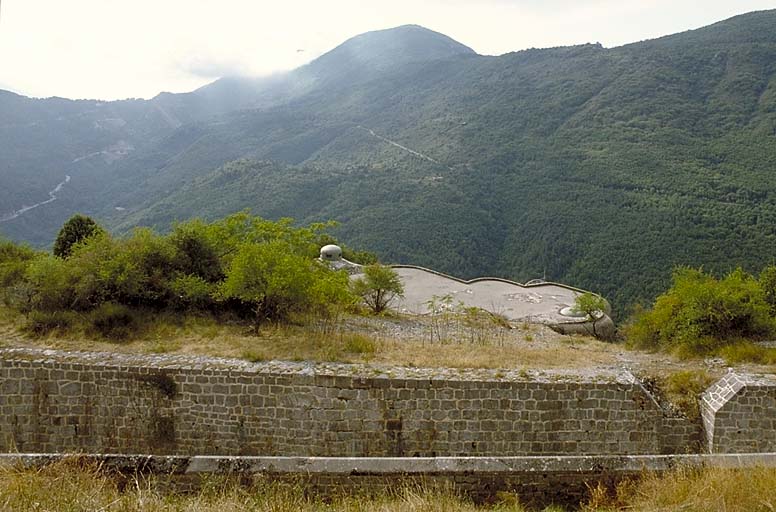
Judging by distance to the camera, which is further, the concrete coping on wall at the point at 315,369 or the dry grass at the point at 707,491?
the concrete coping on wall at the point at 315,369

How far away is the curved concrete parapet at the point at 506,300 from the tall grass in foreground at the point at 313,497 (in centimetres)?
1245

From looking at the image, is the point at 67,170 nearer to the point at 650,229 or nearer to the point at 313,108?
the point at 313,108

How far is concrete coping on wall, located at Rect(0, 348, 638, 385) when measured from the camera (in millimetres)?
7781

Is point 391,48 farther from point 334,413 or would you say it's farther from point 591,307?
point 334,413

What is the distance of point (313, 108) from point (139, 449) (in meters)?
133

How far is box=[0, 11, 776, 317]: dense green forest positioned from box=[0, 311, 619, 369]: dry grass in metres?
27.1

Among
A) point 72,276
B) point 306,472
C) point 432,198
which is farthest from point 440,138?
point 306,472

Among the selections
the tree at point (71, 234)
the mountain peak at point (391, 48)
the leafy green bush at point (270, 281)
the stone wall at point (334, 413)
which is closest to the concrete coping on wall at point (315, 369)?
the stone wall at point (334, 413)

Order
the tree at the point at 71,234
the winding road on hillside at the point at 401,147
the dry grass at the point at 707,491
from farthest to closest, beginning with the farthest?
the winding road on hillside at the point at 401,147 < the tree at the point at 71,234 < the dry grass at the point at 707,491

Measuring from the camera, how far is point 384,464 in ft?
15.0

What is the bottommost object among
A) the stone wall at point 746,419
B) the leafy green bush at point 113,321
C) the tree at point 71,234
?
the stone wall at point 746,419

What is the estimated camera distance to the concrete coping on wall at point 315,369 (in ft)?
25.5

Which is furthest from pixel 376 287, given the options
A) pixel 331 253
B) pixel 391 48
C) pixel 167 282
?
pixel 391 48

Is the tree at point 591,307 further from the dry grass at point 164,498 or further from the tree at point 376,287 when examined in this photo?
the dry grass at point 164,498
